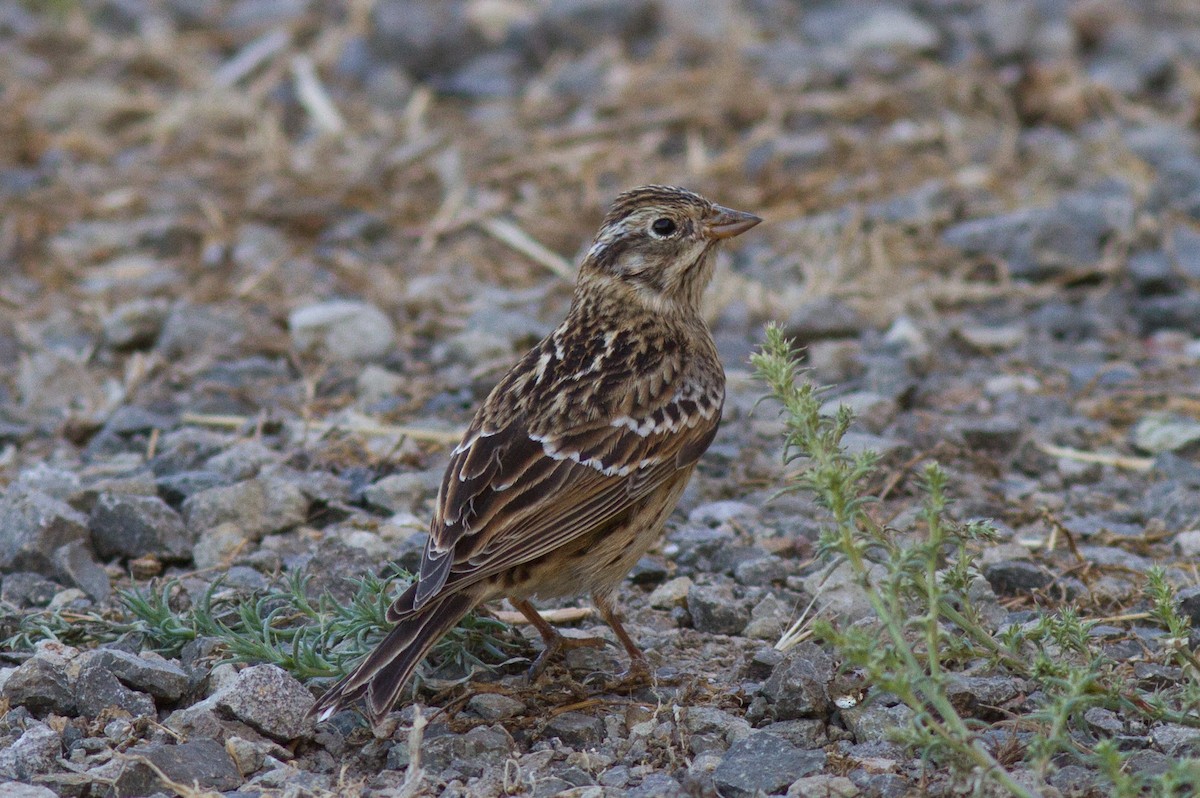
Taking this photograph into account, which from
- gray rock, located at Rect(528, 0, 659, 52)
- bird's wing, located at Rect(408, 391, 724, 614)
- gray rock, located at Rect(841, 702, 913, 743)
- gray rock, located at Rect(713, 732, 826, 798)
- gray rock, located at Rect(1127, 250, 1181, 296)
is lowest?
gray rock, located at Rect(1127, 250, 1181, 296)

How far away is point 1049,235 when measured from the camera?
30.0ft

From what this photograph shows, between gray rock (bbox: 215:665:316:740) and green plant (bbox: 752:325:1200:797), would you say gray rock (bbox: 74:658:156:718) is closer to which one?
gray rock (bbox: 215:665:316:740)

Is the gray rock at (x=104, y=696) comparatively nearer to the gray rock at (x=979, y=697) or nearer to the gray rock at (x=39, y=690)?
the gray rock at (x=39, y=690)

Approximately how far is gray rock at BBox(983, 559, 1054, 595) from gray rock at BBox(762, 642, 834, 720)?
43.8 inches

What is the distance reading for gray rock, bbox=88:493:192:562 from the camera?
5.88 meters

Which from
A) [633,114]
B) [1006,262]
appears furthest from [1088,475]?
[633,114]

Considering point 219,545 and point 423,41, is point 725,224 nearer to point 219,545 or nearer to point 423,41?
point 219,545

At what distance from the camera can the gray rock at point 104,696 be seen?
464cm

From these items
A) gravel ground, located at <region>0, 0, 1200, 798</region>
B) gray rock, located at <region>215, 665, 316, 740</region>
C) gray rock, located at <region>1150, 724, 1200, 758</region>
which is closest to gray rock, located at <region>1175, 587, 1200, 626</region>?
gravel ground, located at <region>0, 0, 1200, 798</region>

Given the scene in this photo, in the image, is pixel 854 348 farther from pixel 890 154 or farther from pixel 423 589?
pixel 423 589

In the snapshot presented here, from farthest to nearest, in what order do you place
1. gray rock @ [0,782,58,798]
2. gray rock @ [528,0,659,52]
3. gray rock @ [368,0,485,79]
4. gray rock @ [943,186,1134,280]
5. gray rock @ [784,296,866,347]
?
gray rock @ [528,0,659,52], gray rock @ [368,0,485,79], gray rock @ [943,186,1134,280], gray rock @ [784,296,866,347], gray rock @ [0,782,58,798]

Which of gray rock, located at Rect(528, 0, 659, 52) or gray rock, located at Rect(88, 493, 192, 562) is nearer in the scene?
gray rock, located at Rect(88, 493, 192, 562)

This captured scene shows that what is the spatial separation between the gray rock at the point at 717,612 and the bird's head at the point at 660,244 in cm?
115

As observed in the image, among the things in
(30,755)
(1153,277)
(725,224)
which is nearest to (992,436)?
(725,224)
